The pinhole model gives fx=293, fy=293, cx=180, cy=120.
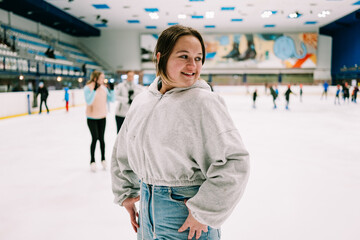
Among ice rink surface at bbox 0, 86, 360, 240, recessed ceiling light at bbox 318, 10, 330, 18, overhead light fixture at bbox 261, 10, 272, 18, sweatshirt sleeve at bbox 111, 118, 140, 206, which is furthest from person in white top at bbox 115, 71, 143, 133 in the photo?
recessed ceiling light at bbox 318, 10, 330, 18

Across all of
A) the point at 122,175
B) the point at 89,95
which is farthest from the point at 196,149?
the point at 89,95

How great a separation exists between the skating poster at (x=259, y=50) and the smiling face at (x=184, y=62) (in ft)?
81.9

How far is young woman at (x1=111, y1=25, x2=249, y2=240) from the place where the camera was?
2.67ft

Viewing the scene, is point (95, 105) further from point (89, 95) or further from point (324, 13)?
point (324, 13)

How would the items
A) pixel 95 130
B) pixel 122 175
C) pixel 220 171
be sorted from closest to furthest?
pixel 220 171 → pixel 122 175 → pixel 95 130

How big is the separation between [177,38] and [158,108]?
→ 0.21 metres

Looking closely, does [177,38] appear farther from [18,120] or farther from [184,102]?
[18,120]

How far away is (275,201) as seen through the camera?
282cm

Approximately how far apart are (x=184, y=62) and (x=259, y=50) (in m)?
26.2

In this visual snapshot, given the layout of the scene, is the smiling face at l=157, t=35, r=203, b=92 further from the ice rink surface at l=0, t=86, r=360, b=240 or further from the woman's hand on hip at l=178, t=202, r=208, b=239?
the ice rink surface at l=0, t=86, r=360, b=240

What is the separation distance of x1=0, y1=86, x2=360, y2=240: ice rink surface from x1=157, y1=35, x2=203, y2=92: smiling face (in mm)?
1632

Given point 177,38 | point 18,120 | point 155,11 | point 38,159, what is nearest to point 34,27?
point 155,11

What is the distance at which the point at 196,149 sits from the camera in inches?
32.9

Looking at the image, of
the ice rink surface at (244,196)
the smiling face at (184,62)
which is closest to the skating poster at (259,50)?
the ice rink surface at (244,196)
